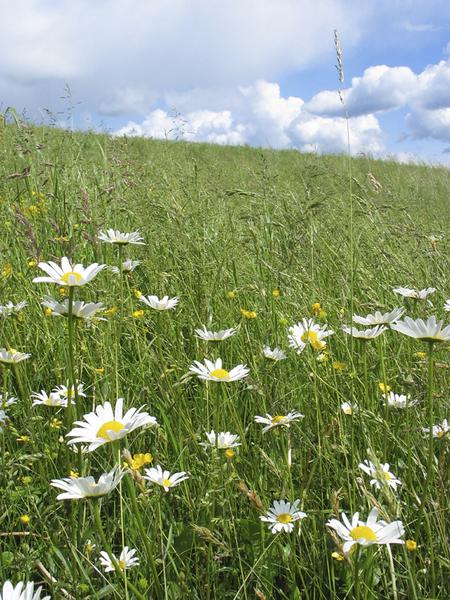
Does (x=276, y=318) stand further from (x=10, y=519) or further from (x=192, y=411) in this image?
(x=10, y=519)

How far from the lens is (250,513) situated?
1.33 metres

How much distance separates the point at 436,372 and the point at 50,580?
40.4 inches

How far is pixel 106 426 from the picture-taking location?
1049 millimetres

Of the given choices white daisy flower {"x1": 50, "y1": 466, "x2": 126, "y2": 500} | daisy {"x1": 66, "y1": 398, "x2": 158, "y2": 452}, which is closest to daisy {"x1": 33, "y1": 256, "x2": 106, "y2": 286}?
daisy {"x1": 66, "y1": 398, "x2": 158, "y2": 452}

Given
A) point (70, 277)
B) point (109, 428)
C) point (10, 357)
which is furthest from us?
point (10, 357)

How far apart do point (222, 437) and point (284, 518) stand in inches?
9.2

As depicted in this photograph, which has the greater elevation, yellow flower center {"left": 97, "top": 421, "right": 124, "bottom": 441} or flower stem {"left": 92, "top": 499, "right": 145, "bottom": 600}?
yellow flower center {"left": 97, "top": 421, "right": 124, "bottom": 441}

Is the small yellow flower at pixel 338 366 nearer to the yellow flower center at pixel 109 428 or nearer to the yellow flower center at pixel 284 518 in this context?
the yellow flower center at pixel 284 518

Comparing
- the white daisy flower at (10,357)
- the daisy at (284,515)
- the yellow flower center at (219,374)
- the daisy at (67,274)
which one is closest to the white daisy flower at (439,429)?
the daisy at (284,515)

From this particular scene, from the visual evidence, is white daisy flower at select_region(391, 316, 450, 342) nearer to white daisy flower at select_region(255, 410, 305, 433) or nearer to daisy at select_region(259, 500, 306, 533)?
white daisy flower at select_region(255, 410, 305, 433)

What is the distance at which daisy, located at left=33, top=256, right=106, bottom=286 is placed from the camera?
1146 millimetres

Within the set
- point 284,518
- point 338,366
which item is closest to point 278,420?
point 284,518

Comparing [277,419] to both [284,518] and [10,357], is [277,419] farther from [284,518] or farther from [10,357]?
[10,357]

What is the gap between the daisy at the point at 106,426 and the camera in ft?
3.15
